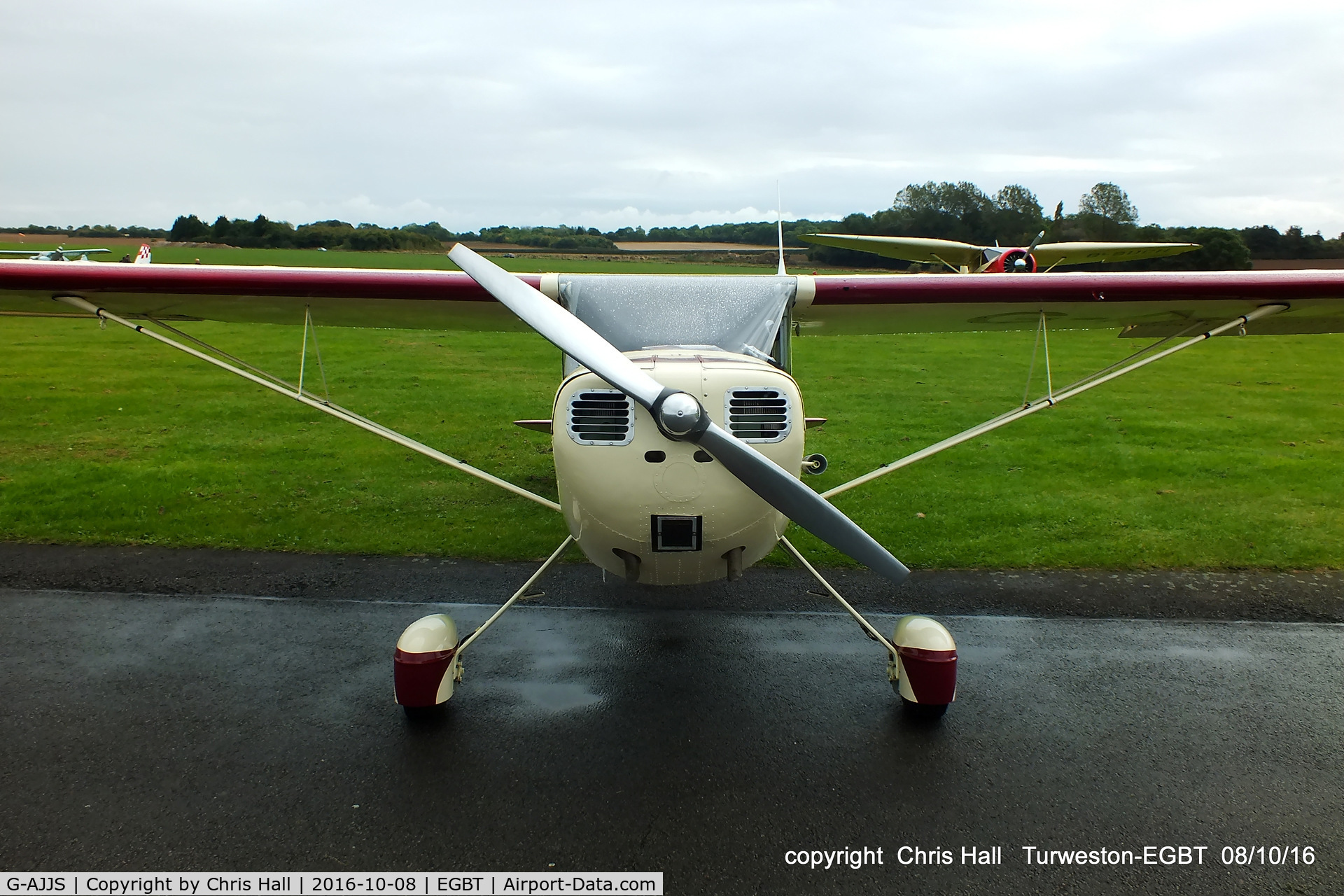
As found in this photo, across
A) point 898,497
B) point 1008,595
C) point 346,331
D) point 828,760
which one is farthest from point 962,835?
point 346,331

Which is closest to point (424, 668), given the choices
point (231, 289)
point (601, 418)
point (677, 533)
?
point (677, 533)

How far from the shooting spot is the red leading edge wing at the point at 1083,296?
5023 mm

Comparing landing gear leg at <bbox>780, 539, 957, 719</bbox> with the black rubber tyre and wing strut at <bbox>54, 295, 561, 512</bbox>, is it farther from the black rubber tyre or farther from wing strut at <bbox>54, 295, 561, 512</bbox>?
wing strut at <bbox>54, 295, 561, 512</bbox>

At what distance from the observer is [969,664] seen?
4.66 metres

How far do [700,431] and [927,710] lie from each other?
84.1 inches

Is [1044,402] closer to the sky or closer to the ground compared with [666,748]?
closer to the sky

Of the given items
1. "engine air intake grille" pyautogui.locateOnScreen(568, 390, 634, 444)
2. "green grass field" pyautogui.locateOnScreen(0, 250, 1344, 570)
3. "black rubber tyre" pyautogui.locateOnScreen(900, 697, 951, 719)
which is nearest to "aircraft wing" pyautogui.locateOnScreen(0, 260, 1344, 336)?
"engine air intake grille" pyautogui.locateOnScreen(568, 390, 634, 444)

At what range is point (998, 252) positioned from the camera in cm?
1819

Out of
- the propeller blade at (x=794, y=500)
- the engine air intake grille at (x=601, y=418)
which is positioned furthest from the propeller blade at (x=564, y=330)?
the propeller blade at (x=794, y=500)

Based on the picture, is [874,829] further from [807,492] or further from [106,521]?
[106,521]

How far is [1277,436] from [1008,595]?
308 inches

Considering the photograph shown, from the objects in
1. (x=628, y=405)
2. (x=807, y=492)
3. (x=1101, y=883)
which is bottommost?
(x=1101, y=883)

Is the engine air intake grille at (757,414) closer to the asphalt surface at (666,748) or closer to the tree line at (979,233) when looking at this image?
the asphalt surface at (666,748)
